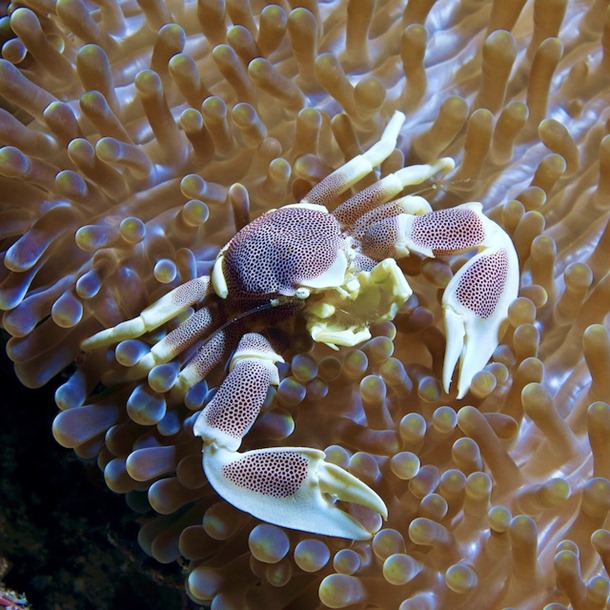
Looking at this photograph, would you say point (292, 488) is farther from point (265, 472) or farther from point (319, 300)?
point (319, 300)

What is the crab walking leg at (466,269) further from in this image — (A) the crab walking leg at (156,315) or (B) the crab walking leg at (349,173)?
(A) the crab walking leg at (156,315)

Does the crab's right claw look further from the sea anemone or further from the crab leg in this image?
the crab leg

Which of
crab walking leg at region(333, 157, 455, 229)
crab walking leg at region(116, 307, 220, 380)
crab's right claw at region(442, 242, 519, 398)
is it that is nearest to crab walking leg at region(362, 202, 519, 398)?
crab's right claw at region(442, 242, 519, 398)

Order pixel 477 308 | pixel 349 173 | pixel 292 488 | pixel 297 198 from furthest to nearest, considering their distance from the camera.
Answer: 1. pixel 297 198
2. pixel 349 173
3. pixel 477 308
4. pixel 292 488

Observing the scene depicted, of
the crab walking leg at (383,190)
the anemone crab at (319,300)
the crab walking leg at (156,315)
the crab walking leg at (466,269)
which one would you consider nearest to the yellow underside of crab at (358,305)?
the anemone crab at (319,300)

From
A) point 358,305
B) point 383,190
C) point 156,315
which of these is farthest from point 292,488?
point 383,190

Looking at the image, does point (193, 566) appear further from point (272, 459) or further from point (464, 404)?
point (464, 404)

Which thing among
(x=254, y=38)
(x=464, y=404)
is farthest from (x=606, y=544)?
(x=254, y=38)
